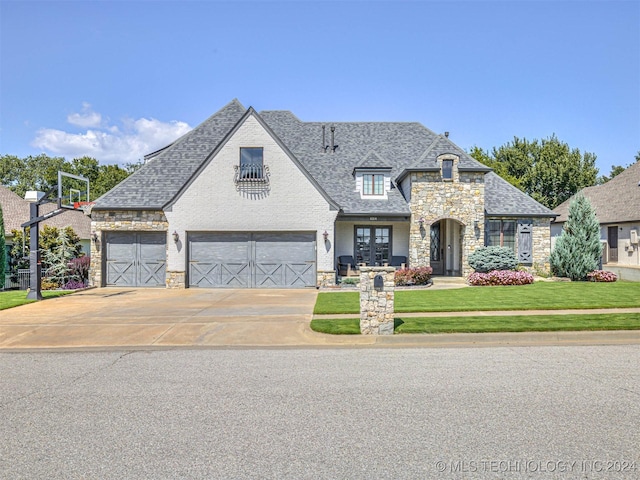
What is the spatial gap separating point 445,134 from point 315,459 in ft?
78.0

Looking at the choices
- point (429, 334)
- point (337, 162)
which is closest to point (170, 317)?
point (429, 334)

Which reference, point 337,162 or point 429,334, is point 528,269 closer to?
point 337,162

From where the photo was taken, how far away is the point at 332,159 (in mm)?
25953

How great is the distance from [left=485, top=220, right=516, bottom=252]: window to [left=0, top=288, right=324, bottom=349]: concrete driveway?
10.8 metres

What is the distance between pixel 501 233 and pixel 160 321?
1755cm

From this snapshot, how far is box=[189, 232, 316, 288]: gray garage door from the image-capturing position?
803 inches

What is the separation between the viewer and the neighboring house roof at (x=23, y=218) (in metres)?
29.8

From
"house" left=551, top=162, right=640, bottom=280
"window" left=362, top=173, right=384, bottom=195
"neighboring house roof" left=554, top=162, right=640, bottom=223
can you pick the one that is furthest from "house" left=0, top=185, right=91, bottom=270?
"neighboring house roof" left=554, top=162, right=640, bottom=223

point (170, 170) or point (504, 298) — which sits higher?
point (170, 170)

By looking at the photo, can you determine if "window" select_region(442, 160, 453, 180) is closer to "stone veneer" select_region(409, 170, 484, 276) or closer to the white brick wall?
"stone veneer" select_region(409, 170, 484, 276)

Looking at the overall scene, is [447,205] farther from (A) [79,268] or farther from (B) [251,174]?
(A) [79,268]

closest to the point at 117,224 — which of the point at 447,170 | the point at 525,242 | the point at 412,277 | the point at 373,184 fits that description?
the point at 373,184

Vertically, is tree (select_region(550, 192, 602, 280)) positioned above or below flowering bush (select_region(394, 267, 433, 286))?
above

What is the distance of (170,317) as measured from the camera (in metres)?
12.7
